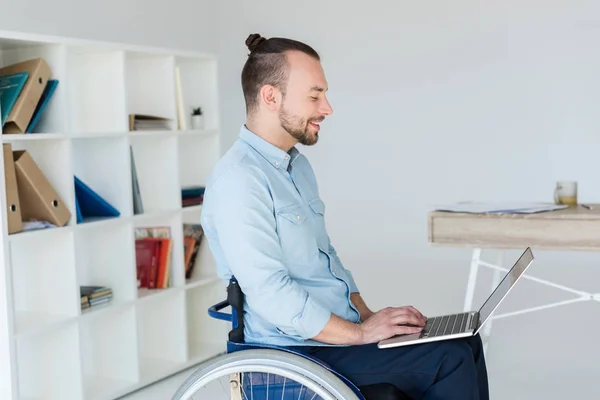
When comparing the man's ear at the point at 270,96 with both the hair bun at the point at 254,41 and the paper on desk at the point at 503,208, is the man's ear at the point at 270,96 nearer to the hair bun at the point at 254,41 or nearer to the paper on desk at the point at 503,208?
the hair bun at the point at 254,41

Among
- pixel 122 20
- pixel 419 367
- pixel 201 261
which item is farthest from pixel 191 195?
pixel 419 367

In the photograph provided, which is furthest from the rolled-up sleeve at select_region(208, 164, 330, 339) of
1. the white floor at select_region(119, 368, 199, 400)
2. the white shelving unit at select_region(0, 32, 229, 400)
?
the white floor at select_region(119, 368, 199, 400)

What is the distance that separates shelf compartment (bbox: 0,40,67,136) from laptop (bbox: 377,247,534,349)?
1699mm

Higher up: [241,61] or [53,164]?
[241,61]

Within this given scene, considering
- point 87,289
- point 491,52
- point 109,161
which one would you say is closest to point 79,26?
point 109,161

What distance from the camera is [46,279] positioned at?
3.14 metres

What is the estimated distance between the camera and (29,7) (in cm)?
401

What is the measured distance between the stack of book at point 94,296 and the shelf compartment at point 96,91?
2.08ft

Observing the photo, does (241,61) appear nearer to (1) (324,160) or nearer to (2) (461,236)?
(1) (324,160)

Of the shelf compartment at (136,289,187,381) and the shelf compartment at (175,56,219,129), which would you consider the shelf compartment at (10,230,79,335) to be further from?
the shelf compartment at (175,56,219,129)

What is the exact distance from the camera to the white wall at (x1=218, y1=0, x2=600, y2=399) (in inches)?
185

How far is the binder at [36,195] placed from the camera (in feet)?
9.55

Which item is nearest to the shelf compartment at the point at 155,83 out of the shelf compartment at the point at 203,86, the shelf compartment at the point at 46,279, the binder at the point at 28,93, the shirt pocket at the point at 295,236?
the shelf compartment at the point at 203,86

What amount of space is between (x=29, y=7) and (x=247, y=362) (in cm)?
284
